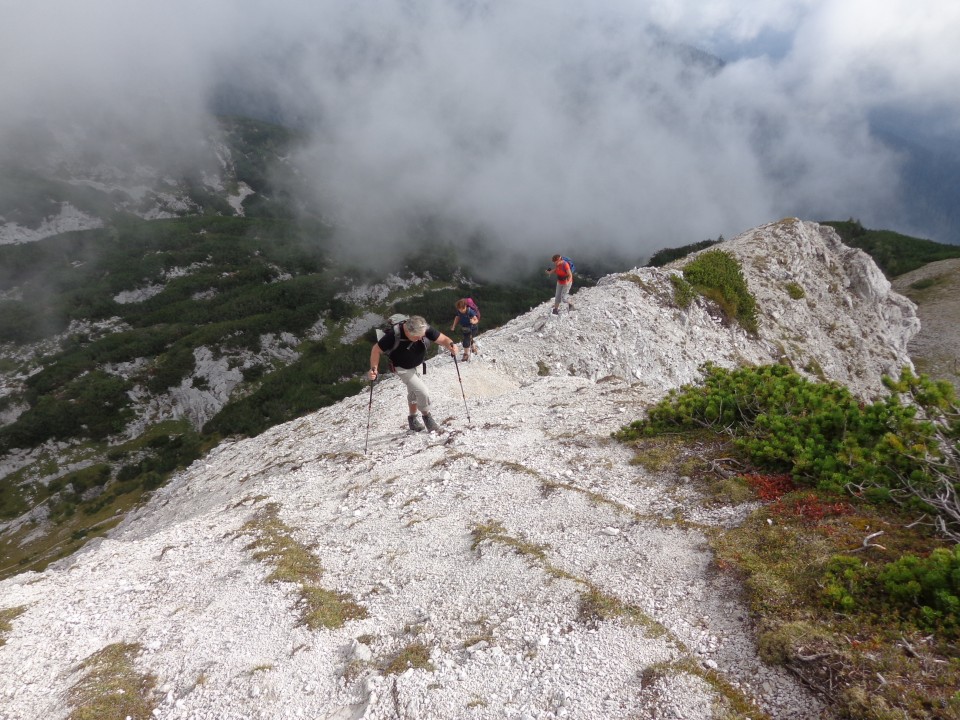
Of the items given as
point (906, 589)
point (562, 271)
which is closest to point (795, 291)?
point (562, 271)

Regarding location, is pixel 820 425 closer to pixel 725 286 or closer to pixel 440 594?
pixel 440 594

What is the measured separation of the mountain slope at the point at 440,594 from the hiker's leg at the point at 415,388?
1406mm

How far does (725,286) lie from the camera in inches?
1528

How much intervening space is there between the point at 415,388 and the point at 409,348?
187cm

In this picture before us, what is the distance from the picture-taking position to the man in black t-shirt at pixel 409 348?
13.2 meters

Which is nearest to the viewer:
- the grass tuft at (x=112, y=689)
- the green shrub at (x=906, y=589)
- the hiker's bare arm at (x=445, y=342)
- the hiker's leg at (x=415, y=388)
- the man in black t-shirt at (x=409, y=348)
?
the green shrub at (x=906, y=589)

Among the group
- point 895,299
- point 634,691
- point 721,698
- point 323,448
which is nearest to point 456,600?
point 634,691

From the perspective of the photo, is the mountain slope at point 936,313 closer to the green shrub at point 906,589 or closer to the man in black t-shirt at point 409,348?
the man in black t-shirt at point 409,348

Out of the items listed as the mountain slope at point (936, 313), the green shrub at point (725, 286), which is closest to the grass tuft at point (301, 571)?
the green shrub at point (725, 286)

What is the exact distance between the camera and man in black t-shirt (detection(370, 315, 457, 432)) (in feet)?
43.3

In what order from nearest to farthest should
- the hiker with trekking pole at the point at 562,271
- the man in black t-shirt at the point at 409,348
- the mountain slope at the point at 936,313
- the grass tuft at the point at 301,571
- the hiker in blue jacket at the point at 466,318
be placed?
the grass tuft at the point at 301,571 < the man in black t-shirt at the point at 409,348 < the hiker in blue jacket at the point at 466,318 < the hiker with trekking pole at the point at 562,271 < the mountain slope at the point at 936,313

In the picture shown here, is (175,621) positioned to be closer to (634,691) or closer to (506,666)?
(506,666)

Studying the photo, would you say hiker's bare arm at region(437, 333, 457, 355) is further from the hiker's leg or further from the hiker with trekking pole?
the hiker with trekking pole

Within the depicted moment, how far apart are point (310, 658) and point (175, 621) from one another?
10.7 ft
